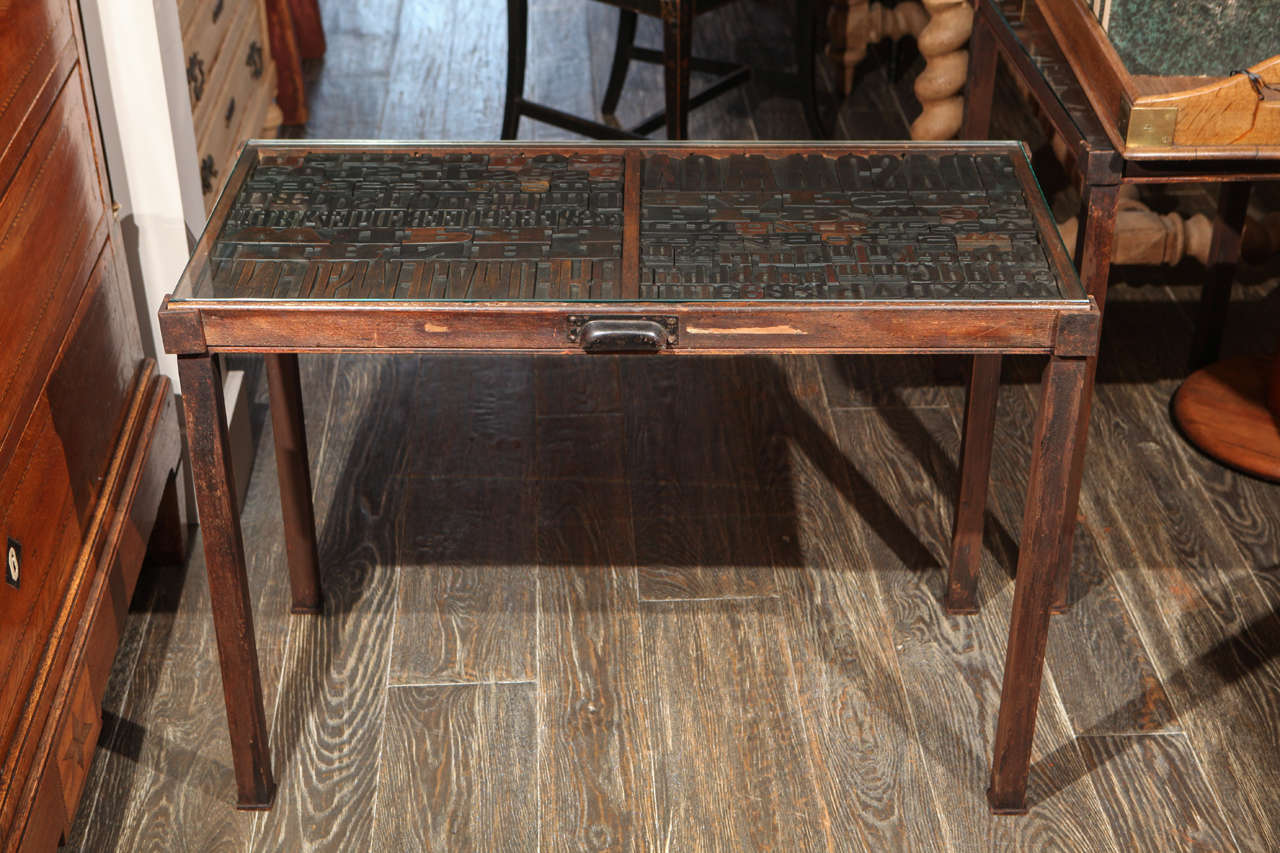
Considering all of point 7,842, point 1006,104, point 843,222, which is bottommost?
point 1006,104

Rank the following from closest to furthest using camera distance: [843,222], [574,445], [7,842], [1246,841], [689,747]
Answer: [7,842] → [843,222] → [1246,841] → [689,747] → [574,445]

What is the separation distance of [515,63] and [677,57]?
1.68ft

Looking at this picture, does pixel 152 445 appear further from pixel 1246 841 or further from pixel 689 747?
pixel 1246 841

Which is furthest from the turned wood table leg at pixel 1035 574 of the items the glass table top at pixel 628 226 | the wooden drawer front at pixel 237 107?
the wooden drawer front at pixel 237 107

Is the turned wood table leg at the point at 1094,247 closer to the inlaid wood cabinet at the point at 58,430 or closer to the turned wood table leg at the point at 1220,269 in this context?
the turned wood table leg at the point at 1220,269

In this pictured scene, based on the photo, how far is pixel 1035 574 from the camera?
176 centimetres

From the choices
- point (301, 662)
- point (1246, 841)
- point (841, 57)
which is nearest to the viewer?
point (1246, 841)

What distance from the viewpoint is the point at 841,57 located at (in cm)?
398

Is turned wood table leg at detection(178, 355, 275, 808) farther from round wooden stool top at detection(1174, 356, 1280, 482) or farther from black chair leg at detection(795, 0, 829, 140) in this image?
black chair leg at detection(795, 0, 829, 140)

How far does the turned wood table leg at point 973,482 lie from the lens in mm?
2078

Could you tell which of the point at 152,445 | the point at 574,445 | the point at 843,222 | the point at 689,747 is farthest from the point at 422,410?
the point at 843,222

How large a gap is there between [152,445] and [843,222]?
1057 millimetres

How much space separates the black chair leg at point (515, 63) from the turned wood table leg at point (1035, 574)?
186 centimetres

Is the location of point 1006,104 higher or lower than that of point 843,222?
lower
